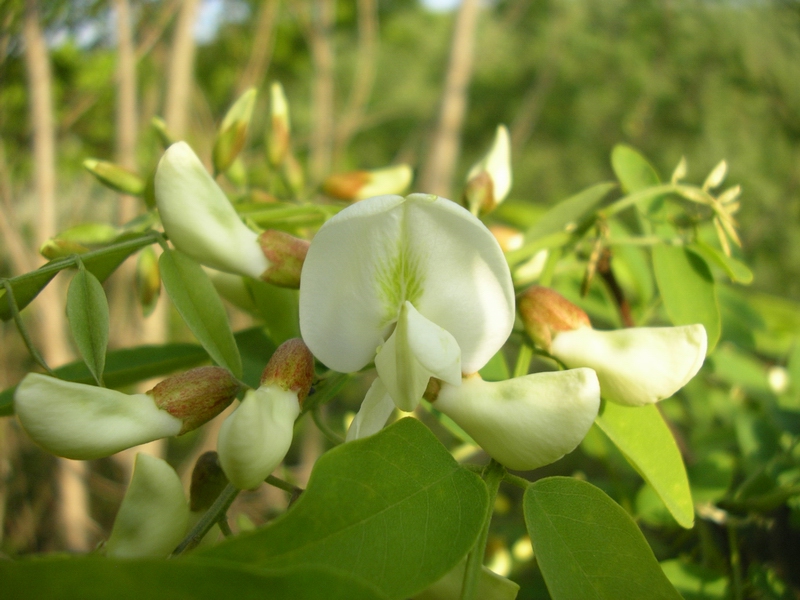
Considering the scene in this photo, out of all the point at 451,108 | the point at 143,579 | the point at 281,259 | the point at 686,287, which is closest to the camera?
the point at 143,579

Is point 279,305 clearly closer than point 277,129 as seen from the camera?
Yes

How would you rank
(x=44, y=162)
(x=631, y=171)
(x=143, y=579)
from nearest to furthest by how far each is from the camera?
(x=143, y=579) < (x=631, y=171) < (x=44, y=162)

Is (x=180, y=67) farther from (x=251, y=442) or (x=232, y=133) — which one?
(x=251, y=442)

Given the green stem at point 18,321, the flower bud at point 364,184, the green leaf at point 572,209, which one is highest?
the green stem at point 18,321

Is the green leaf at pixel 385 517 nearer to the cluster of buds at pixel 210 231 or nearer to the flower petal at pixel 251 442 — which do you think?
the flower petal at pixel 251 442

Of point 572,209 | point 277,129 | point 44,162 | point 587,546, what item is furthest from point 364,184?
point 44,162

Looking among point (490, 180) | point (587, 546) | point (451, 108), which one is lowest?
point (451, 108)

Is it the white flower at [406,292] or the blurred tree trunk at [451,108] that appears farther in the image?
the blurred tree trunk at [451,108]

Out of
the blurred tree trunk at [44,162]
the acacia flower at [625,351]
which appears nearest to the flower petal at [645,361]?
the acacia flower at [625,351]

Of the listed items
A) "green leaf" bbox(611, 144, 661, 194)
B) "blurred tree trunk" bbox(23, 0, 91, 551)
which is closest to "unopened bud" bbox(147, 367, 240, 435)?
"green leaf" bbox(611, 144, 661, 194)
